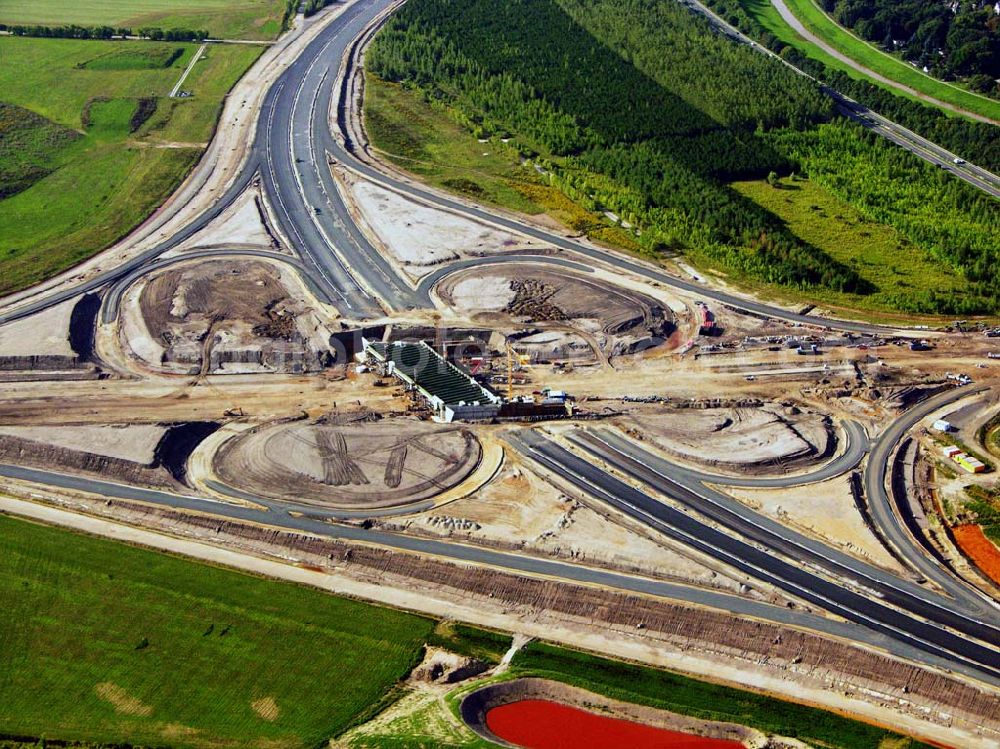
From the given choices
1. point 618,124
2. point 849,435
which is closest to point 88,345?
point 849,435

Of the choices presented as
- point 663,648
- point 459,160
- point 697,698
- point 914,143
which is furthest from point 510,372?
point 914,143

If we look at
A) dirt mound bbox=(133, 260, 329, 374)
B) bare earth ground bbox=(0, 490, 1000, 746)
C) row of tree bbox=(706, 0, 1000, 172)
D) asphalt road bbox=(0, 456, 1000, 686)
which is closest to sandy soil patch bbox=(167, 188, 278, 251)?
dirt mound bbox=(133, 260, 329, 374)

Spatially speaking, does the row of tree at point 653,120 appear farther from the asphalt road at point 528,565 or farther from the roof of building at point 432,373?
the asphalt road at point 528,565

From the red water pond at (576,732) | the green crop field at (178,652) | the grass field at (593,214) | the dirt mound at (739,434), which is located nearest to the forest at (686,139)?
the grass field at (593,214)

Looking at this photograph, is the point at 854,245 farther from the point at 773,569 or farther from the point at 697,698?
the point at 697,698

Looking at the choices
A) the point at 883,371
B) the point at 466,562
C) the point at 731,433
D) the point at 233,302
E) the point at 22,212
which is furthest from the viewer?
the point at 22,212

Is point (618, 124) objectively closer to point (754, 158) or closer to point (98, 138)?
point (754, 158)
